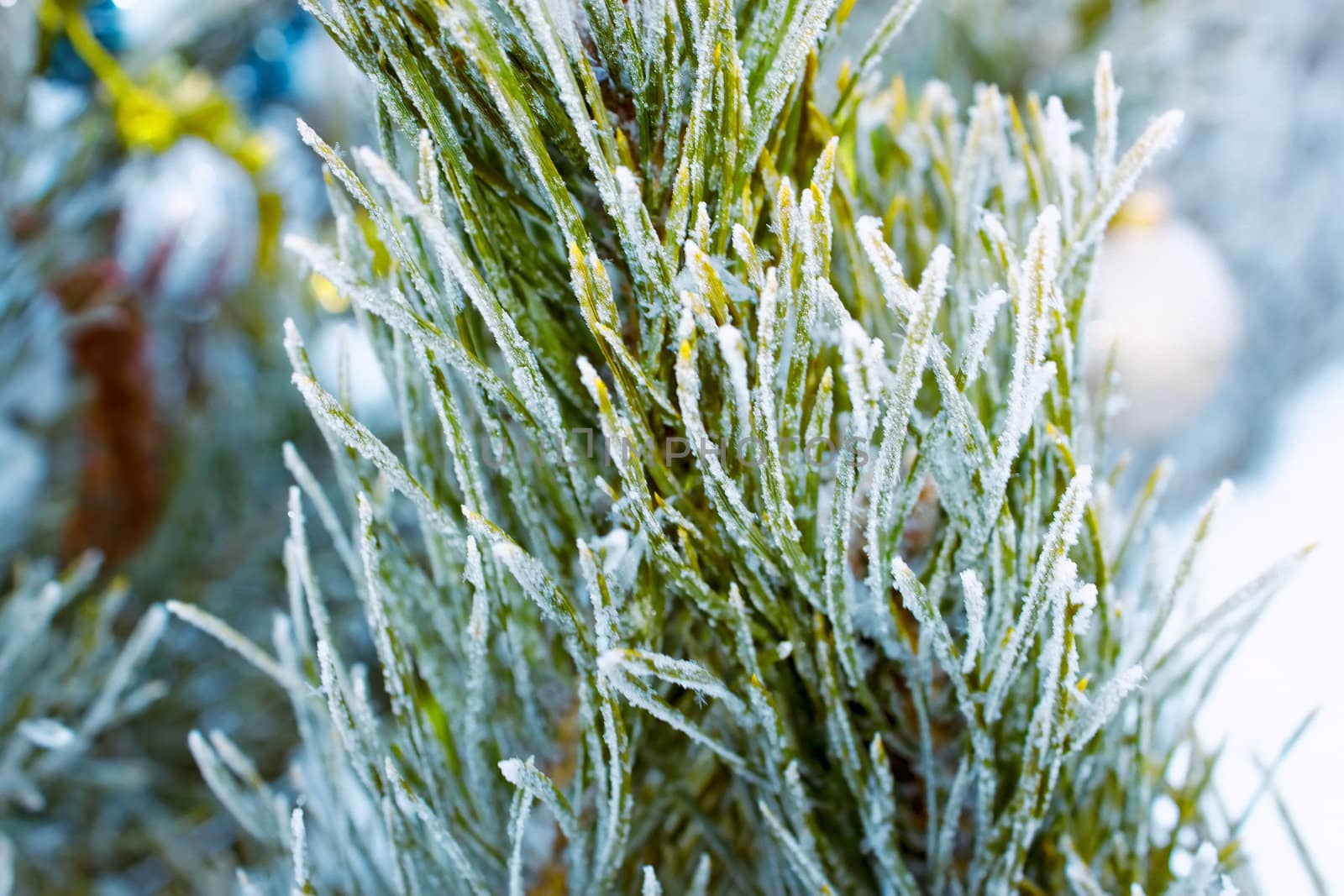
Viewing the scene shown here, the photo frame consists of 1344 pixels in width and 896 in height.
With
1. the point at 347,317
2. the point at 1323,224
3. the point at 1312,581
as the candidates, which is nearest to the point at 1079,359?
the point at 347,317

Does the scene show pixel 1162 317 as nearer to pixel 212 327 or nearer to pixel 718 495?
pixel 718 495

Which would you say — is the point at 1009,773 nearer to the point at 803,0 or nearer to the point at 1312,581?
the point at 803,0

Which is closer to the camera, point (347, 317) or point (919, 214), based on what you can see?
point (919, 214)

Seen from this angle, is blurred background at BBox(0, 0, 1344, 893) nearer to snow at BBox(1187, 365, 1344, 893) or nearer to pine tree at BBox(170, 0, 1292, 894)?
snow at BBox(1187, 365, 1344, 893)

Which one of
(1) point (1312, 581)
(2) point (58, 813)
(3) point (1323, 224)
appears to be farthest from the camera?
(3) point (1323, 224)

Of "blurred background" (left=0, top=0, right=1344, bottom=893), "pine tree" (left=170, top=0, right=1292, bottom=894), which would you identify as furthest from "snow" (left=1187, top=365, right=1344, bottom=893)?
"pine tree" (left=170, top=0, right=1292, bottom=894)

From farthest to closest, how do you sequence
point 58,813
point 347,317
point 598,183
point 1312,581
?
point 1312,581 < point 347,317 < point 58,813 < point 598,183
